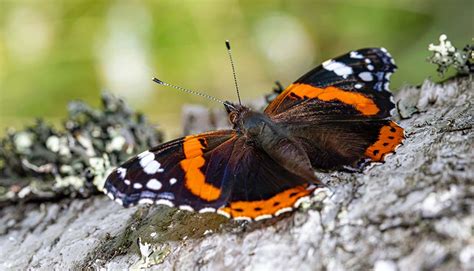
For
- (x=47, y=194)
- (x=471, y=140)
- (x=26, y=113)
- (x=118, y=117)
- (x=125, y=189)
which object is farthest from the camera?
(x=26, y=113)

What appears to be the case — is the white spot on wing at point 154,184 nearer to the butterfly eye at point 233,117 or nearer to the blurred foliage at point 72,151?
the butterfly eye at point 233,117

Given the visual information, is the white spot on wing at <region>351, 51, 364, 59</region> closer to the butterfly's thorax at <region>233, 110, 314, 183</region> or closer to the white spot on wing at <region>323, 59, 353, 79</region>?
the white spot on wing at <region>323, 59, 353, 79</region>

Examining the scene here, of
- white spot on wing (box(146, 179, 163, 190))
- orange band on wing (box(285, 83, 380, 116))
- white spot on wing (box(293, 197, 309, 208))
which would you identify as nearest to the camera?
white spot on wing (box(293, 197, 309, 208))

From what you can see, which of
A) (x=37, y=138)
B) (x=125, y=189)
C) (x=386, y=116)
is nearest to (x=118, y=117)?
(x=37, y=138)

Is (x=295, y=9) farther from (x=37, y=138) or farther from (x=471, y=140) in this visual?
(x=471, y=140)

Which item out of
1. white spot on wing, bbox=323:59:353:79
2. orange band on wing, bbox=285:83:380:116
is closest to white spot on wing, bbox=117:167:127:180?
orange band on wing, bbox=285:83:380:116

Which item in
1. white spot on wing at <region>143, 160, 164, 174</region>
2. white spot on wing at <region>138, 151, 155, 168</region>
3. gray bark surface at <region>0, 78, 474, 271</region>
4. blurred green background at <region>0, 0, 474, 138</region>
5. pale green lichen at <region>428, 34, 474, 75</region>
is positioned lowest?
gray bark surface at <region>0, 78, 474, 271</region>
